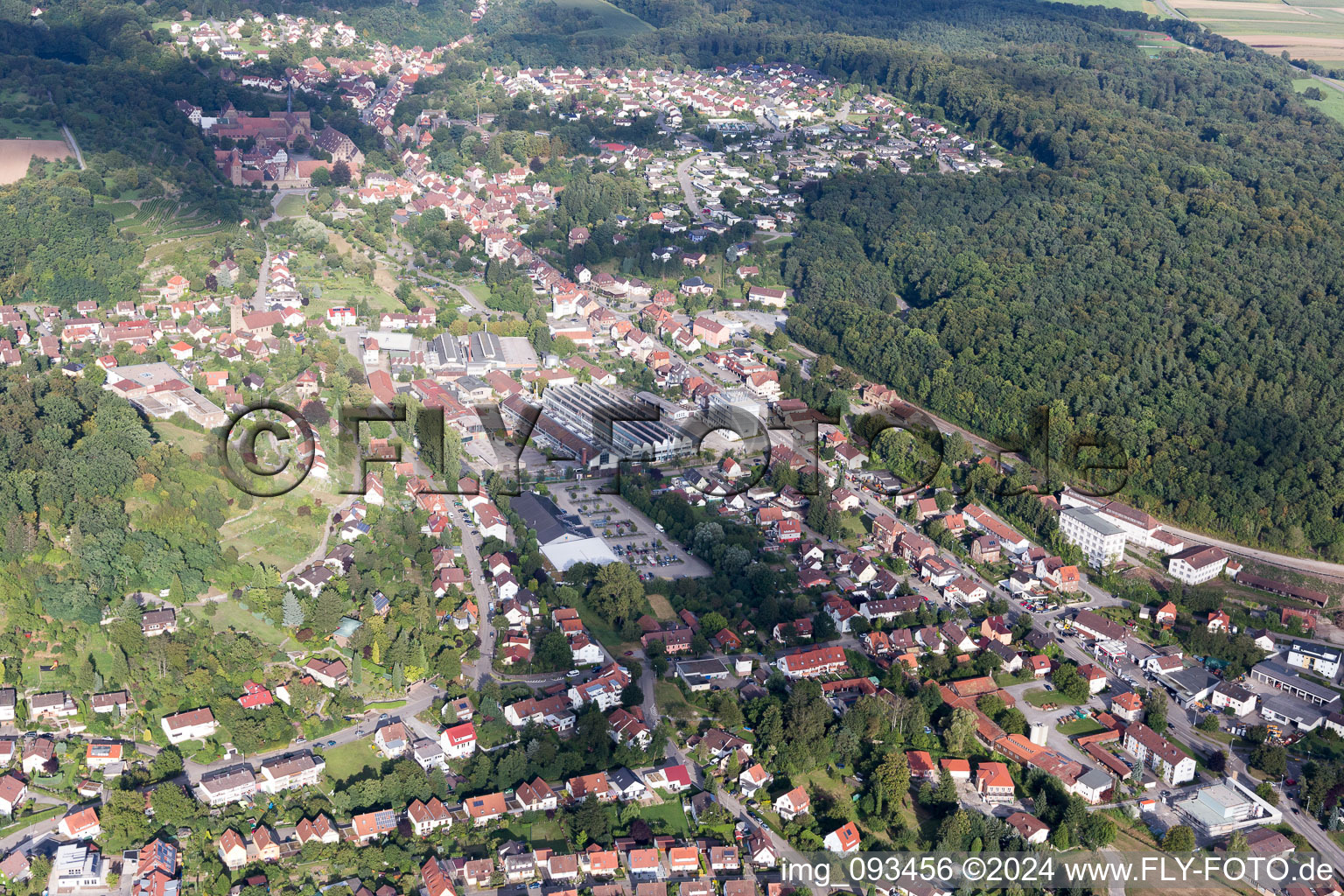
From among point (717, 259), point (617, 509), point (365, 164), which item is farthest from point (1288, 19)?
point (617, 509)

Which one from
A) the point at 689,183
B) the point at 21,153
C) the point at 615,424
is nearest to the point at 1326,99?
the point at 689,183

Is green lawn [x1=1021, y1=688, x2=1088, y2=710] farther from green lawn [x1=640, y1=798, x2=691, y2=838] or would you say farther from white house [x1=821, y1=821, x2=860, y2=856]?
green lawn [x1=640, y1=798, x2=691, y2=838]

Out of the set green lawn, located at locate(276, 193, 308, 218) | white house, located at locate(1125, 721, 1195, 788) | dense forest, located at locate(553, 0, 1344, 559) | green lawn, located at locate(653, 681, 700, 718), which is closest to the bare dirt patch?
green lawn, located at locate(276, 193, 308, 218)

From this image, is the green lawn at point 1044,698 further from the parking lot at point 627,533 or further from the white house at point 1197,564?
the parking lot at point 627,533

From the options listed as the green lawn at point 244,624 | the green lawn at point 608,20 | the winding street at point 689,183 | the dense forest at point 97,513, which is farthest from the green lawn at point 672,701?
the green lawn at point 608,20

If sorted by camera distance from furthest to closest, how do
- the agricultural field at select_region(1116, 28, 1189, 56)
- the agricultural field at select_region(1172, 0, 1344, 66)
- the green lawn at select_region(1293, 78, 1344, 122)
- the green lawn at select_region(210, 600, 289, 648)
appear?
1. the agricultural field at select_region(1172, 0, 1344, 66)
2. the agricultural field at select_region(1116, 28, 1189, 56)
3. the green lawn at select_region(1293, 78, 1344, 122)
4. the green lawn at select_region(210, 600, 289, 648)

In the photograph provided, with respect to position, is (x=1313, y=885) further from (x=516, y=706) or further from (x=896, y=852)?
(x=516, y=706)
